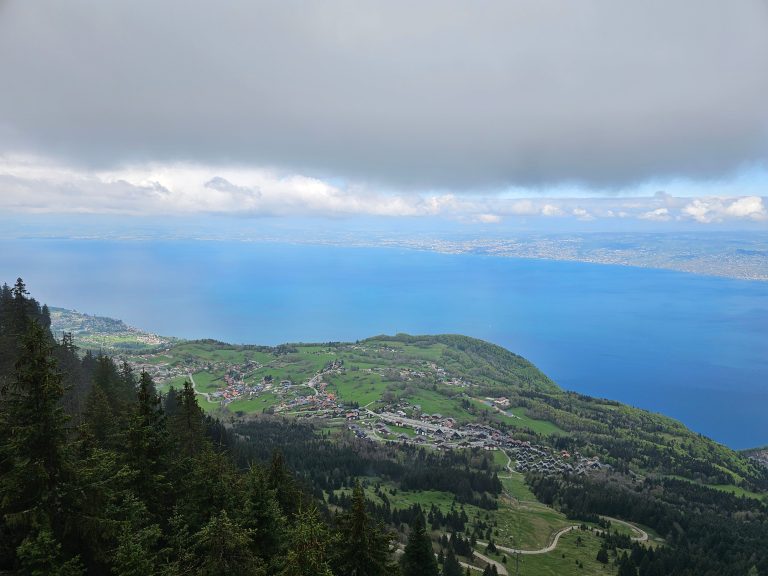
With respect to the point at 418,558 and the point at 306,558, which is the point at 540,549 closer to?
the point at 418,558

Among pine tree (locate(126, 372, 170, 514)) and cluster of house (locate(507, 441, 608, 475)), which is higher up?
pine tree (locate(126, 372, 170, 514))

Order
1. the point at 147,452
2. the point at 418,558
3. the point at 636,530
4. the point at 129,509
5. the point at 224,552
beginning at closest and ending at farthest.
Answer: the point at 224,552
the point at 129,509
the point at 147,452
the point at 418,558
the point at 636,530

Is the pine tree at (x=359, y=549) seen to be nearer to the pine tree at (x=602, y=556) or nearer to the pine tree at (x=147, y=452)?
the pine tree at (x=147, y=452)

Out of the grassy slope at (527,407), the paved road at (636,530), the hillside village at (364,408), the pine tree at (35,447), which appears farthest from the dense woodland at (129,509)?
the grassy slope at (527,407)

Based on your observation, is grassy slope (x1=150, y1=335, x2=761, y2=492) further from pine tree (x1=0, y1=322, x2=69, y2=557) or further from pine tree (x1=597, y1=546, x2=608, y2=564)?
pine tree (x1=0, y1=322, x2=69, y2=557)

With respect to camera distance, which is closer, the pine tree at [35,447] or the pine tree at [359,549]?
the pine tree at [35,447]

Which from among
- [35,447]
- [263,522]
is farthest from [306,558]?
[35,447]

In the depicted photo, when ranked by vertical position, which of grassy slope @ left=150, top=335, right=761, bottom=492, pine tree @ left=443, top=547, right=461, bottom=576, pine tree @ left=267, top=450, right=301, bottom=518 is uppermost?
pine tree @ left=267, top=450, right=301, bottom=518

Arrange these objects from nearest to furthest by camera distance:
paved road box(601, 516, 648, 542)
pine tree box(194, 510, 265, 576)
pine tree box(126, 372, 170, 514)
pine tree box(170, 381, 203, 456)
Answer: pine tree box(194, 510, 265, 576) < pine tree box(126, 372, 170, 514) < pine tree box(170, 381, 203, 456) < paved road box(601, 516, 648, 542)

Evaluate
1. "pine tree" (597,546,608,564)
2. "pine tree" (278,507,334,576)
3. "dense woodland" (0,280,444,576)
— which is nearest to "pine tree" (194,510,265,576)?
"dense woodland" (0,280,444,576)

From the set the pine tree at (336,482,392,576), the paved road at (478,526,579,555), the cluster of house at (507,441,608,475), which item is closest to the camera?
the pine tree at (336,482,392,576)

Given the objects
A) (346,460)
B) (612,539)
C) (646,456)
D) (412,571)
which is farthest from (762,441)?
(412,571)
